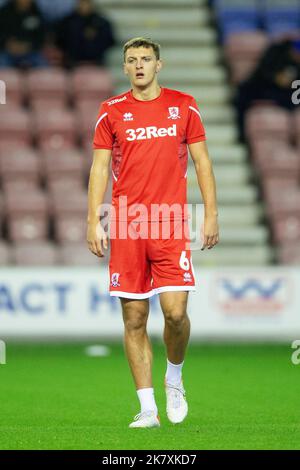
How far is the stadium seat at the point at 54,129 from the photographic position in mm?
16812

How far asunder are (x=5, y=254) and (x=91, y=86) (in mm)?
3461

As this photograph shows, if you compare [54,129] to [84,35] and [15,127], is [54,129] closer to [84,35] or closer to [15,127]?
[15,127]

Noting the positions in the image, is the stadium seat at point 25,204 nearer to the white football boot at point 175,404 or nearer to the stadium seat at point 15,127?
the stadium seat at point 15,127

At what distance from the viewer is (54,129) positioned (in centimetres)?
1683

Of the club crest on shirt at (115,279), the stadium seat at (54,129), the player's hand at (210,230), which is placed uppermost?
the stadium seat at (54,129)

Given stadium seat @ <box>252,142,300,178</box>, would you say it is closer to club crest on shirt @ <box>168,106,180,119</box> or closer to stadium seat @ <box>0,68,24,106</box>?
stadium seat @ <box>0,68,24,106</box>

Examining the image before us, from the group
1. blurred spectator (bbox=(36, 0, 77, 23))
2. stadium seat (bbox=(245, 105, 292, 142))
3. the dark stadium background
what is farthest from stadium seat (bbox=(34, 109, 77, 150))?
stadium seat (bbox=(245, 105, 292, 142))

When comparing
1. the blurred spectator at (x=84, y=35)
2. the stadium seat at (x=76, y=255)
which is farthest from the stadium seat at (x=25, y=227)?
the blurred spectator at (x=84, y=35)

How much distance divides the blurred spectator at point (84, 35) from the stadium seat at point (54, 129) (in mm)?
1177

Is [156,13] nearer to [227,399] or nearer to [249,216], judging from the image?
[249,216]

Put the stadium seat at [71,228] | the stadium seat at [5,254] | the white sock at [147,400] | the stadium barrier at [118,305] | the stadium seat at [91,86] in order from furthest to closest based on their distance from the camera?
1. the stadium seat at [91,86]
2. the stadium seat at [71,228]
3. the stadium seat at [5,254]
4. the stadium barrier at [118,305]
5. the white sock at [147,400]

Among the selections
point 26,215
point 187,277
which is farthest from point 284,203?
point 187,277

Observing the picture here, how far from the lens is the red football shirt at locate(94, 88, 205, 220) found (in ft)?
25.1

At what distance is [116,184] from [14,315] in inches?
266
